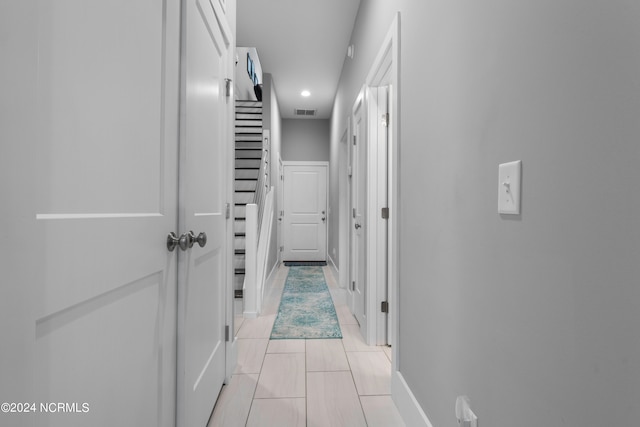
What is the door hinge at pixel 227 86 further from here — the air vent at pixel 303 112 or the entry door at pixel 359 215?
the air vent at pixel 303 112

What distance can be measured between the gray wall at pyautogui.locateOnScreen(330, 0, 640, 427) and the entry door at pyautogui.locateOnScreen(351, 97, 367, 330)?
138 cm

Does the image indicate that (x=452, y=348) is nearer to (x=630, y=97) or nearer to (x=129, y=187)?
(x=630, y=97)

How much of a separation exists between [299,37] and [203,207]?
10.2 ft

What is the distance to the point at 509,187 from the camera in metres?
0.89

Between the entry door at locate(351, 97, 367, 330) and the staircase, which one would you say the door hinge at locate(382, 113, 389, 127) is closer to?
the entry door at locate(351, 97, 367, 330)

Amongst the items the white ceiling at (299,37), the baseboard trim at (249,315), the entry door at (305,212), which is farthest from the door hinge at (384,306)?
the entry door at (305,212)

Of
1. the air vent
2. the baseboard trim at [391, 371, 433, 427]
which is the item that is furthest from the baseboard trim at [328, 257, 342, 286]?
the baseboard trim at [391, 371, 433, 427]

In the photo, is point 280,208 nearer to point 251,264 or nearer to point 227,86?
point 251,264

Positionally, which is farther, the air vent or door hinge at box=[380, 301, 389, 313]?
the air vent

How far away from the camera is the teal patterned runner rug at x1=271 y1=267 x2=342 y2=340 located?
292 centimetres

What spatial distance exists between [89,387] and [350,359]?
1903 millimetres

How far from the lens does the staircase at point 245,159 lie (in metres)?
4.19

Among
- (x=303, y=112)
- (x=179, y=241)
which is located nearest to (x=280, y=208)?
(x=303, y=112)

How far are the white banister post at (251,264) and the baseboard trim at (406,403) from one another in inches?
67.6
